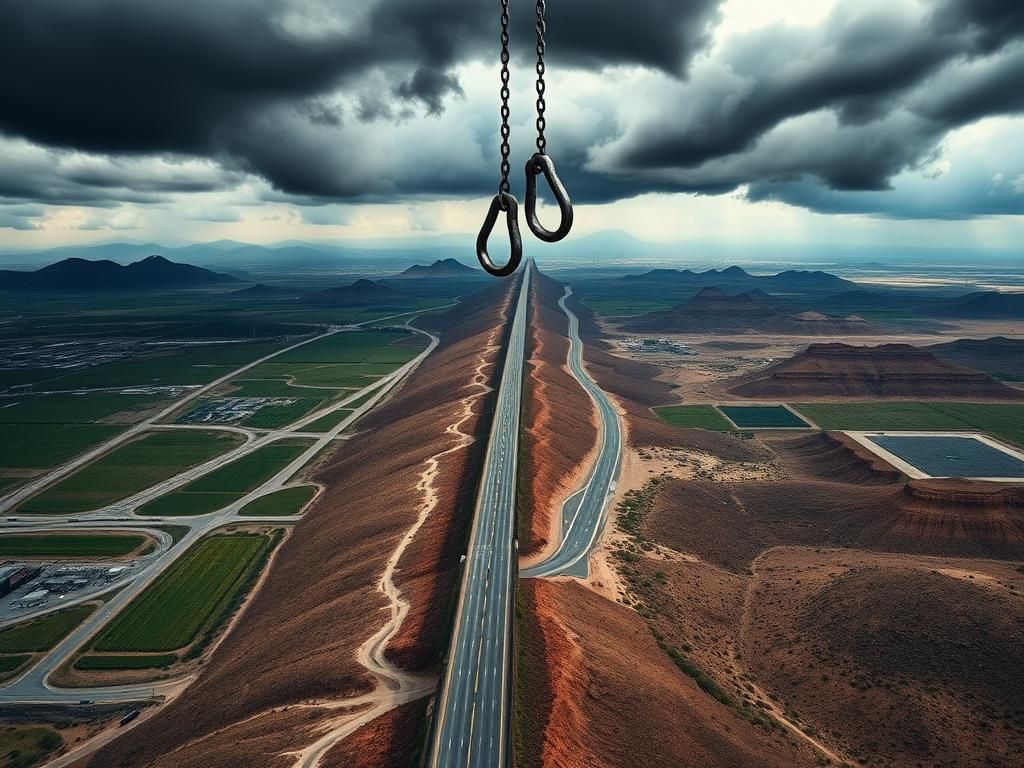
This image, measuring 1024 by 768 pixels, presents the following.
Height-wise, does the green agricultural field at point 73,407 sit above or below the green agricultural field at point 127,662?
above

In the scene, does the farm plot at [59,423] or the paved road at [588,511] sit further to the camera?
the farm plot at [59,423]

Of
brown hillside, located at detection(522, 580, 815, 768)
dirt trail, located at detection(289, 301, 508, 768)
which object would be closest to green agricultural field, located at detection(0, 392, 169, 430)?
dirt trail, located at detection(289, 301, 508, 768)

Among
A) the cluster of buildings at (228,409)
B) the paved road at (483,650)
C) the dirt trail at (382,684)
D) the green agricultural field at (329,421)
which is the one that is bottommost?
the green agricultural field at (329,421)

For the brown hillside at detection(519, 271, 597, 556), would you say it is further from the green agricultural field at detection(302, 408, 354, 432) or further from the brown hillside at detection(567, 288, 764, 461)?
the green agricultural field at detection(302, 408, 354, 432)

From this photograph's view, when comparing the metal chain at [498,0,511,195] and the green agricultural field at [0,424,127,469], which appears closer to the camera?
the metal chain at [498,0,511,195]

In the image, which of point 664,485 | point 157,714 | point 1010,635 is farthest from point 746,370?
point 157,714

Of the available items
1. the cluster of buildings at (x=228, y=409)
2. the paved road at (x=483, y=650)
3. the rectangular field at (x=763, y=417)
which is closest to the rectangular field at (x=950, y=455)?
the rectangular field at (x=763, y=417)

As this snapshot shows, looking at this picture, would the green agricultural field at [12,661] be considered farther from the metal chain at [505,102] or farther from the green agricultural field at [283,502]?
the metal chain at [505,102]

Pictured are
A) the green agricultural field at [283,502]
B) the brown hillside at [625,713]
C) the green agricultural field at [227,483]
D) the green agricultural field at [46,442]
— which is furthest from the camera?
the green agricultural field at [46,442]
